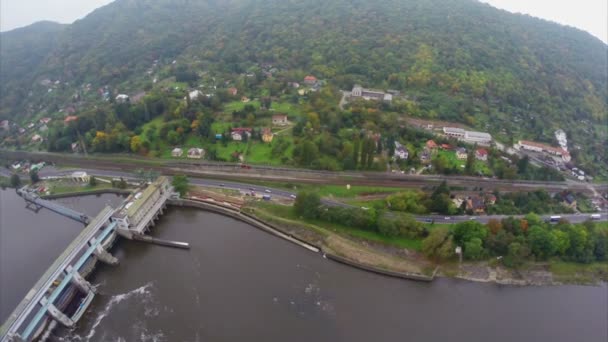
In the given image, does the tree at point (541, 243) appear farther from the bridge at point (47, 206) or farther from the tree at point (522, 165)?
the bridge at point (47, 206)

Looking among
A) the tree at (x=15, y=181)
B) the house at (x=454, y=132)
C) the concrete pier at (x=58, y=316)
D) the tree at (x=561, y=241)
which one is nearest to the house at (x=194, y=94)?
the tree at (x=15, y=181)

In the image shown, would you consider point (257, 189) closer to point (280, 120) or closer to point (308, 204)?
point (308, 204)

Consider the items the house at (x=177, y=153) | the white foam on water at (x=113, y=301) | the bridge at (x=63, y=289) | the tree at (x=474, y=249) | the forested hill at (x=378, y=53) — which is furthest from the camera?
the forested hill at (x=378, y=53)

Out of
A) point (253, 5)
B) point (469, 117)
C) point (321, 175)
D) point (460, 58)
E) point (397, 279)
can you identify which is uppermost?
point (253, 5)

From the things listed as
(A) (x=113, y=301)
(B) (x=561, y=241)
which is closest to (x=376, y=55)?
(B) (x=561, y=241)

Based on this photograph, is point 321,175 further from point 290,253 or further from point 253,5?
point 253,5

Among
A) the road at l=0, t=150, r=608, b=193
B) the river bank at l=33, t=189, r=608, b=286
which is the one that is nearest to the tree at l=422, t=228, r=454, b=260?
the river bank at l=33, t=189, r=608, b=286

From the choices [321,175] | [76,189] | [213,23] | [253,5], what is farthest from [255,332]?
[253,5]
